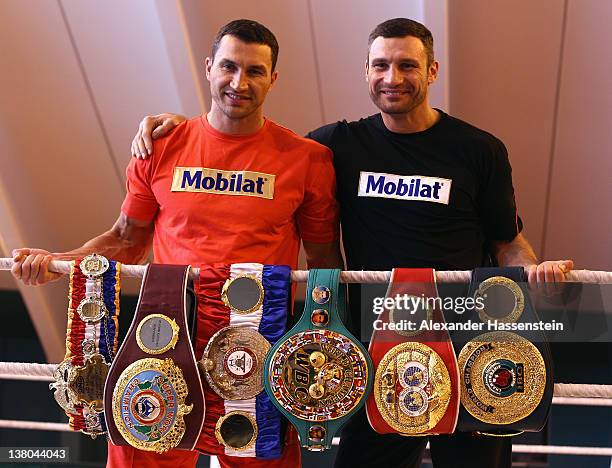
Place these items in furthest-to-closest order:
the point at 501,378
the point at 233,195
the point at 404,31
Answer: the point at 404,31
the point at 233,195
the point at 501,378

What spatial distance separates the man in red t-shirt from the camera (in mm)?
2199

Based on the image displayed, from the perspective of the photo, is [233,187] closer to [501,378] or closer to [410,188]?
[410,188]

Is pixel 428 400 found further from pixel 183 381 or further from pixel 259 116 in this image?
pixel 259 116

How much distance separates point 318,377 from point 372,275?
0.81ft

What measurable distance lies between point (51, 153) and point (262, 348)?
3375 millimetres

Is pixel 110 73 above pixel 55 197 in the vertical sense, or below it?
above

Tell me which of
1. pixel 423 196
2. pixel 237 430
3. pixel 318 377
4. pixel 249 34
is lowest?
pixel 237 430

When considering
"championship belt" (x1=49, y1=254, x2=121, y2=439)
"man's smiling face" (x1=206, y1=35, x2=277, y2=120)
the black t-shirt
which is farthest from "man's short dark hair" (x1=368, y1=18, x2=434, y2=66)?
"championship belt" (x1=49, y1=254, x2=121, y2=439)

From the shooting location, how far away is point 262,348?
1951mm

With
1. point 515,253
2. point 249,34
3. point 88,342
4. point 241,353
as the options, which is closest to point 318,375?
point 241,353

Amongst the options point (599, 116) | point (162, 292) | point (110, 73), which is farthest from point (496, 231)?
point (110, 73)

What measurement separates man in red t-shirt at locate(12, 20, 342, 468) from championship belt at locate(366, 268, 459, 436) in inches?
16.8

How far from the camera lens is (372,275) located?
1.93 metres

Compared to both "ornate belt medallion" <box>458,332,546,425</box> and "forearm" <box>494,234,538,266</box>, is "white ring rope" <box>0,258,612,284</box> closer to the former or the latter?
"ornate belt medallion" <box>458,332,546,425</box>
